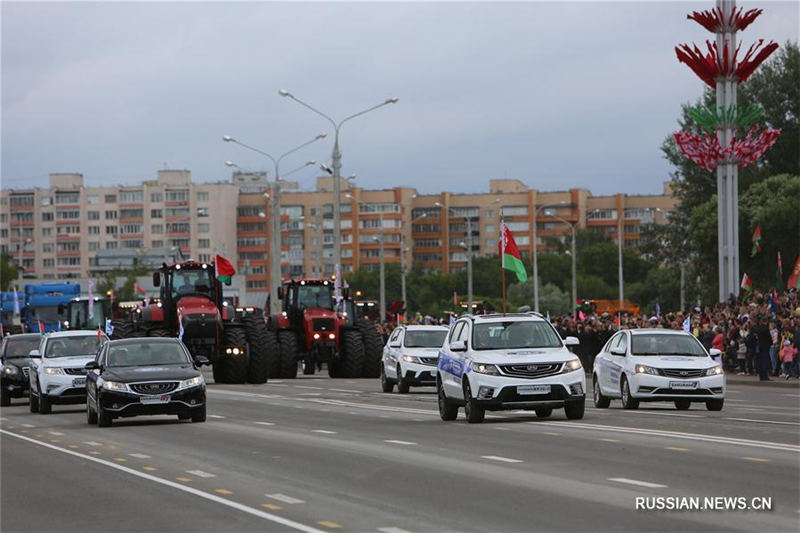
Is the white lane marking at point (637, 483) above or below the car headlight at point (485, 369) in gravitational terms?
below

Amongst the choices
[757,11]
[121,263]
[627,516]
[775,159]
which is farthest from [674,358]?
[121,263]

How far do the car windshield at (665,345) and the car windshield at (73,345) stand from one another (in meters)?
10.9

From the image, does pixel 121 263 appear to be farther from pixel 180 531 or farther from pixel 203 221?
pixel 180 531

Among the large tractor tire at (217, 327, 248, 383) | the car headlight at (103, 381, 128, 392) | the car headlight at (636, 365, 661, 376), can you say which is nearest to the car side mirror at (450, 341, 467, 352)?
the car headlight at (636, 365, 661, 376)

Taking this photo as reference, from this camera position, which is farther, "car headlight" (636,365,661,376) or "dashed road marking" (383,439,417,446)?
"car headlight" (636,365,661,376)

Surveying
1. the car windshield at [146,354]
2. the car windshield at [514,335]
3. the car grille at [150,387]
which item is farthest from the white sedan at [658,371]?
the car grille at [150,387]

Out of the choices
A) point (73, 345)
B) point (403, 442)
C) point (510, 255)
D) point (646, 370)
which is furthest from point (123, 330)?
point (403, 442)

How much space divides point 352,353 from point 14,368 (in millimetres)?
13411

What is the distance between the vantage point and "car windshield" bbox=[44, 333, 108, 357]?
3254 cm

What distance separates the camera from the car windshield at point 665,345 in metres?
27.8

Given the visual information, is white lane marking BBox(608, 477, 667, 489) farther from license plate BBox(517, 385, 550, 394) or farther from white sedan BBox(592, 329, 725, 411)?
white sedan BBox(592, 329, 725, 411)

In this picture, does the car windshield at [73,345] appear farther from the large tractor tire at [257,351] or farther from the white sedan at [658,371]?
the large tractor tire at [257,351]

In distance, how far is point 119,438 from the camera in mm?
23609

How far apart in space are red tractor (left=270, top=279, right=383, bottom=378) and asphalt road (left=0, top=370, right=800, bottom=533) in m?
20.2
